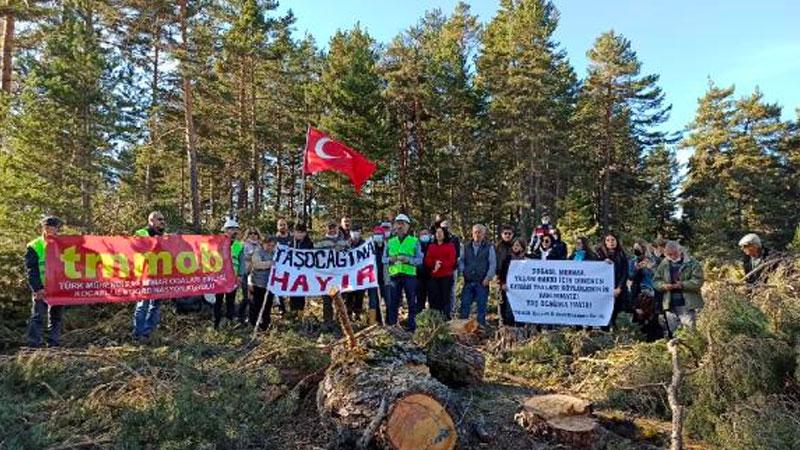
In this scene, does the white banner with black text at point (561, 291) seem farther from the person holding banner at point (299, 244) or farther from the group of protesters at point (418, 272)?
the person holding banner at point (299, 244)

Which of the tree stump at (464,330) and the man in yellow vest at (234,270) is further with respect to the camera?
the man in yellow vest at (234,270)

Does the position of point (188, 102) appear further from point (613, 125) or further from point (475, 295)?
point (613, 125)

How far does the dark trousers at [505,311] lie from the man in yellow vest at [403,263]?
1459 mm

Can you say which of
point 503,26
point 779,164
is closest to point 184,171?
point 503,26

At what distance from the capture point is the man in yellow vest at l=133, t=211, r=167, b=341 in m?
8.55

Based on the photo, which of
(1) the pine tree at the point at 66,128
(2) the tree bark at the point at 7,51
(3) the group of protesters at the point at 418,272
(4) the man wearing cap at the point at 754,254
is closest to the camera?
(4) the man wearing cap at the point at 754,254

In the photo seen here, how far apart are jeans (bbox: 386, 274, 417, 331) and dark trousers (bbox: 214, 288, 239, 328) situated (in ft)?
8.31

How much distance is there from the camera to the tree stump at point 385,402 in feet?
15.5

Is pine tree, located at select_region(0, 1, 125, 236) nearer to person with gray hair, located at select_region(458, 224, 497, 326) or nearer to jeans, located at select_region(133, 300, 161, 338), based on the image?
jeans, located at select_region(133, 300, 161, 338)

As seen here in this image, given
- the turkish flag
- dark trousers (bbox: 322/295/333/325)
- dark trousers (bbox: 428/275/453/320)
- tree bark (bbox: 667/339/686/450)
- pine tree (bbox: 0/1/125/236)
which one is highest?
pine tree (bbox: 0/1/125/236)

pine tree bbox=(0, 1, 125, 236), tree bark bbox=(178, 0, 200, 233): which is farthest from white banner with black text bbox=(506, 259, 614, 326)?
tree bark bbox=(178, 0, 200, 233)

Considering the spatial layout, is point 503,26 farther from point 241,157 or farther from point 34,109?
point 34,109

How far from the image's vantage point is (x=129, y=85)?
23.5 m

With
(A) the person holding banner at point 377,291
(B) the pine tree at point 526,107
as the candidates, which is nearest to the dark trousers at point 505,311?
(A) the person holding banner at point 377,291
